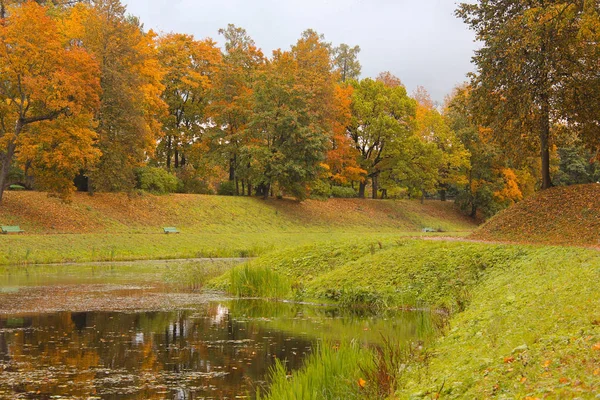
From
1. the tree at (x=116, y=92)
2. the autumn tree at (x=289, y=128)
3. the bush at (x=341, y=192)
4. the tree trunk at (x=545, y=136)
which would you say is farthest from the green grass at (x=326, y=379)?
the bush at (x=341, y=192)

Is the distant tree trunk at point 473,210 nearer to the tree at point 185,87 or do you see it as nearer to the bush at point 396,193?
the bush at point 396,193

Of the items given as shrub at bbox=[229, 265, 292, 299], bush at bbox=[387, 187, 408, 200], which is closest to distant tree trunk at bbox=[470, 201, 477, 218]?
bush at bbox=[387, 187, 408, 200]

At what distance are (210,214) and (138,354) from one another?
3234 centimetres

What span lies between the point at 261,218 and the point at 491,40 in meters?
25.3

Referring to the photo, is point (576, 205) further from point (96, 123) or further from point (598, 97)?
point (96, 123)

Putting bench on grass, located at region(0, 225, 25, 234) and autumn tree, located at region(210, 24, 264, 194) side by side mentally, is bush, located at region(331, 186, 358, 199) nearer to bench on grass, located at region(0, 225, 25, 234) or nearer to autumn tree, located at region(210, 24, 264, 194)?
autumn tree, located at region(210, 24, 264, 194)

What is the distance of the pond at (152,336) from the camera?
340 inches

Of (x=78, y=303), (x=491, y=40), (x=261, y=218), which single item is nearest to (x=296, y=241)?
(x=261, y=218)

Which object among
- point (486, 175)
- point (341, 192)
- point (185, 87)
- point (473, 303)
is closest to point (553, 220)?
point (473, 303)

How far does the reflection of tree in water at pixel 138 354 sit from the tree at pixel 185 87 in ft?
117

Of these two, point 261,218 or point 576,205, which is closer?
point 576,205

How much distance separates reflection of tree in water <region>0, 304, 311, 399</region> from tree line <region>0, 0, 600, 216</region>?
423 inches

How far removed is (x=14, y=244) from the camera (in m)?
27.0

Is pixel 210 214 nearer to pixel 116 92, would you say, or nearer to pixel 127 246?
pixel 116 92
